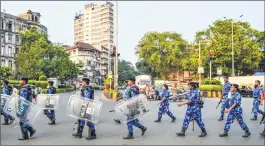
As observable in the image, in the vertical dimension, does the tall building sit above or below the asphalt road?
above

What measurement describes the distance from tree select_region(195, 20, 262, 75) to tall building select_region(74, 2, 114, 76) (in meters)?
74.5

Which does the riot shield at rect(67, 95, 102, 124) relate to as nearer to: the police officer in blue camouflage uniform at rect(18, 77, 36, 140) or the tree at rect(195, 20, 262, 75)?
the police officer in blue camouflage uniform at rect(18, 77, 36, 140)

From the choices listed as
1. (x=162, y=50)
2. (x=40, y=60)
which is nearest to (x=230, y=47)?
(x=162, y=50)

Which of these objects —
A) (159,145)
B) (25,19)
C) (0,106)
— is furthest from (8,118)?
(25,19)

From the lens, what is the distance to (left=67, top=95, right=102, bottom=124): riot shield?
9.03 m

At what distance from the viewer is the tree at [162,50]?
6644 centimetres

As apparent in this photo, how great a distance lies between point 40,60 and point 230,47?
31562mm

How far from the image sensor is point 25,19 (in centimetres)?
7950

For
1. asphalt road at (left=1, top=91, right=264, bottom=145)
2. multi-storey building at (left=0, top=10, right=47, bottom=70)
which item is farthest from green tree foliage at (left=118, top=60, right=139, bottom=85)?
asphalt road at (left=1, top=91, right=264, bottom=145)

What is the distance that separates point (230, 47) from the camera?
51.3 m

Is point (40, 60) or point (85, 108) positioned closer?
point (85, 108)

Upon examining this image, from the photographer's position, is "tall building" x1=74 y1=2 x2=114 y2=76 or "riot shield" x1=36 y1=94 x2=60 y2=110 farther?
"tall building" x1=74 y1=2 x2=114 y2=76

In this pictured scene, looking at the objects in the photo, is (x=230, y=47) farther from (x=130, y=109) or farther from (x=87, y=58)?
(x=87, y=58)

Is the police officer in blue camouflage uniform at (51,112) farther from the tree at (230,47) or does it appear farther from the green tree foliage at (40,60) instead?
the green tree foliage at (40,60)
